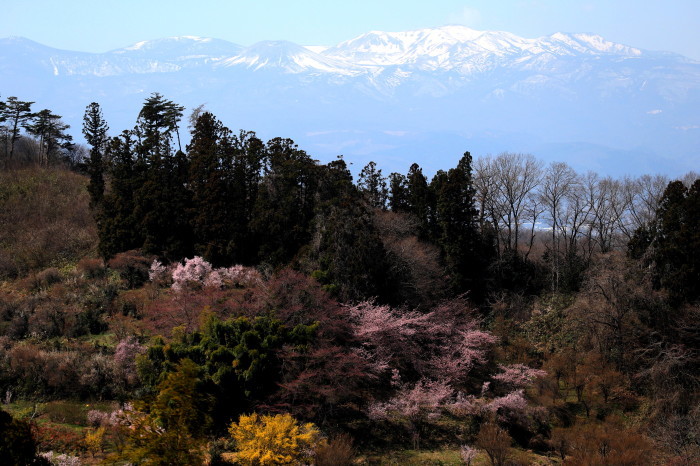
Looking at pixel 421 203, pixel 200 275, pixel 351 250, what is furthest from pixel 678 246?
pixel 200 275

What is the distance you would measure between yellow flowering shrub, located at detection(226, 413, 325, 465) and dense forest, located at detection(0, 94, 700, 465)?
0.22 feet

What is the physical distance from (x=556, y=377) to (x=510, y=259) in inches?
434

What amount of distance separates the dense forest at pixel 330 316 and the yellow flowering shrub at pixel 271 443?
0.07 meters

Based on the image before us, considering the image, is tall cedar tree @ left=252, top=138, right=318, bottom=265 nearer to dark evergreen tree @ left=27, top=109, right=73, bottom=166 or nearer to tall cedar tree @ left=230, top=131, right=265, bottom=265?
tall cedar tree @ left=230, top=131, right=265, bottom=265

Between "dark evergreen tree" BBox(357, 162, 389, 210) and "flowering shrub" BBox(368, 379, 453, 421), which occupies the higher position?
"dark evergreen tree" BBox(357, 162, 389, 210)

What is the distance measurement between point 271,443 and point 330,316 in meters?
7.10

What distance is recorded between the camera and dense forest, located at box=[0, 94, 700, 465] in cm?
1778

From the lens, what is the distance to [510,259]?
113ft

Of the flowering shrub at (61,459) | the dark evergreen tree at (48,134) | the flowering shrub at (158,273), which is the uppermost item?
the dark evergreen tree at (48,134)

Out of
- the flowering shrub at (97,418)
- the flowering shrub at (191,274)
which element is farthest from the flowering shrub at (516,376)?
the flowering shrub at (97,418)

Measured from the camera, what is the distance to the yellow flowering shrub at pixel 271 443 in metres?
14.8

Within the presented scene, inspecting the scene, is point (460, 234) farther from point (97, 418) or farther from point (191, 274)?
point (97, 418)

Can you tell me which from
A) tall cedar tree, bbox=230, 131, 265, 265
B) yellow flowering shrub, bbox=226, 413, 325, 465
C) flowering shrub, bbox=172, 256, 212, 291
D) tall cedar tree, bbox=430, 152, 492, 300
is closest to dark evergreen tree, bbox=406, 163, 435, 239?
tall cedar tree, bbox=430, 152, 492, 300

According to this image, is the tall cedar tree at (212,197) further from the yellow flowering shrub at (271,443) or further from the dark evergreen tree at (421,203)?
the yellow flowering shrub at (271,443)
